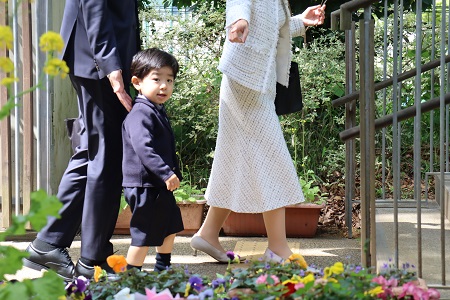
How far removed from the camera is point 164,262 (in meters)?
4.02

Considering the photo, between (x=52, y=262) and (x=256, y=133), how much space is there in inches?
46.2

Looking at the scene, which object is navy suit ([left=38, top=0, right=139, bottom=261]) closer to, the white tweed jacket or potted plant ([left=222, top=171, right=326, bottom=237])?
the white tweed jacket

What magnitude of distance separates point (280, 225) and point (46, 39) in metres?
2.81

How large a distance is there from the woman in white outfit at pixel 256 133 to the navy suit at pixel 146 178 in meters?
0.72

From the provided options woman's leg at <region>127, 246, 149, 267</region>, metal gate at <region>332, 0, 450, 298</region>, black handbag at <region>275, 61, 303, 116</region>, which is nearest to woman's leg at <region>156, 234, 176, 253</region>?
woman's leg at <region>127, 246, 149, 267</region>

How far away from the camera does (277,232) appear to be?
451cm

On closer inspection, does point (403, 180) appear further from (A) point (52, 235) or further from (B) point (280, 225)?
(A) point (52, 235)

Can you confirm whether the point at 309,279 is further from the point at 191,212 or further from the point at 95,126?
the point at 191,212

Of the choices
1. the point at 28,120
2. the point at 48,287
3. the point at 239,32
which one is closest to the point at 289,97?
the point at 239,32

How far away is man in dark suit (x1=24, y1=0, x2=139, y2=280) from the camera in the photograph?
13.2ft

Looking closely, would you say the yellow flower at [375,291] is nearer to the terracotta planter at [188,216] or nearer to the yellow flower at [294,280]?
the yellow flower at [294,280]

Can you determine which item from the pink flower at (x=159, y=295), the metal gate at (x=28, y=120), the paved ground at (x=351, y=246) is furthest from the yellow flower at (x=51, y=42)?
the metal gate at (x=28, y=120)

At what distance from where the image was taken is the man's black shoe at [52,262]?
420cm

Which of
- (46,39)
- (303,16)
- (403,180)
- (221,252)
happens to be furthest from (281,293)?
(403,180)
